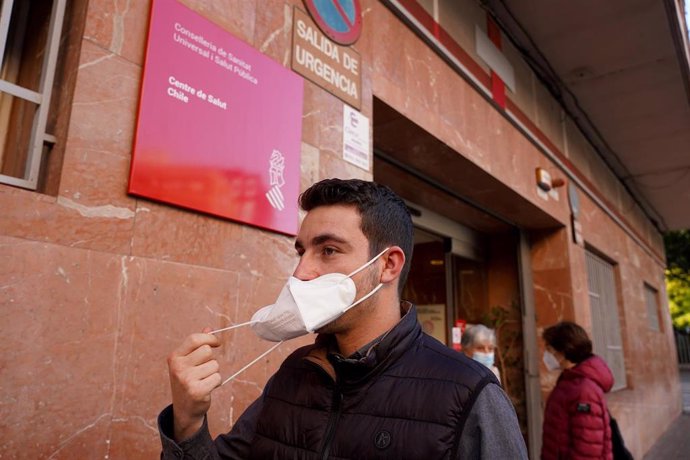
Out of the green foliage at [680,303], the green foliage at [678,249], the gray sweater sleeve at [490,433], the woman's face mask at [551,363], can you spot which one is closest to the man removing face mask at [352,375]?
the gray sweater sleeve at [490,433]

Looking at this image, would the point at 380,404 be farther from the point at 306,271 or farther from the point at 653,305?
the point at 653,305

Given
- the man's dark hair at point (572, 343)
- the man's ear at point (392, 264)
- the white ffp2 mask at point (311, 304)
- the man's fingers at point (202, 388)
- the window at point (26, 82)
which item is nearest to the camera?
the man's fingers at point (202, 388)

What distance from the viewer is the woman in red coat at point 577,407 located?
9.55ft

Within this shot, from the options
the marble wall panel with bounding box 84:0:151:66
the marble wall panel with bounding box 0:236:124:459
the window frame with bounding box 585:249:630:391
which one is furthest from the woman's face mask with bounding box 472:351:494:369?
the window frame with bounding box 585:249:630:391

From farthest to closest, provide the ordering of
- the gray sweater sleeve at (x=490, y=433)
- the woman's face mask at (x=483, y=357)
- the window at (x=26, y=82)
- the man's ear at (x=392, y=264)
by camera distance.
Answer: the woman's face mask at (x=483, y=357), the window at (x=26, y=82), the man's ear at (x=392, y=264), the gray sweater sleeve at (x=490, y=433)

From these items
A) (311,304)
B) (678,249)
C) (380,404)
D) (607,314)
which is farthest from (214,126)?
(678,249)

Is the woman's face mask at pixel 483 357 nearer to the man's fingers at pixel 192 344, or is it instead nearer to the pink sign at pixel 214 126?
the pink sign at pixel 214 126

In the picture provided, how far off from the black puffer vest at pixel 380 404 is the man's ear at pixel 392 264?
0.37ft

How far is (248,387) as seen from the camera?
201cm

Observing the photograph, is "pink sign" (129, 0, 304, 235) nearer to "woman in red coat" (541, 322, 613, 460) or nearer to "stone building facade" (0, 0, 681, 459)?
"stone building facade" (0, 0, 681, 459)

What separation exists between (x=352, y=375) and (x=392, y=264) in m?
0.36

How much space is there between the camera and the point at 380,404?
1.17 meters

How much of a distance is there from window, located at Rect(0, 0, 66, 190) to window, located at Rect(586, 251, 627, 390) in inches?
265

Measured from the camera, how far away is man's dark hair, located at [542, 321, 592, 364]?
326 centimetres
